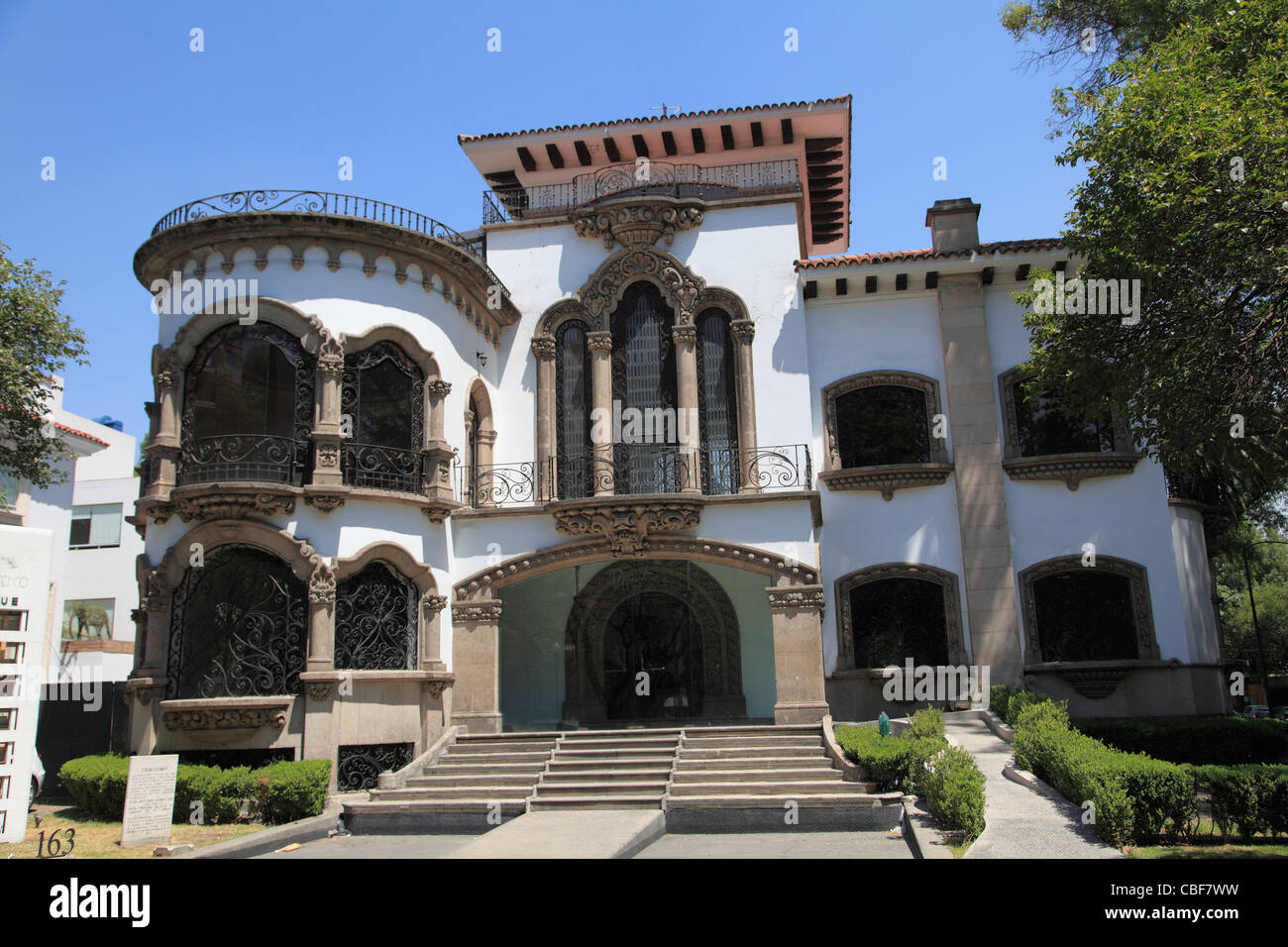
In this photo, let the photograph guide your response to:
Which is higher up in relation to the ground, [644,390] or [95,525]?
[644,390]

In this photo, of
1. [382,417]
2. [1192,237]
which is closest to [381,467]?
[382,417]

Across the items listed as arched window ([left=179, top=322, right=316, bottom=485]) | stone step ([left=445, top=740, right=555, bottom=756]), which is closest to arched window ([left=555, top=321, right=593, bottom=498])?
stone step ([left=445, top=740, right=555, bottom=756])

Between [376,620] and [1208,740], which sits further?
[376,620]

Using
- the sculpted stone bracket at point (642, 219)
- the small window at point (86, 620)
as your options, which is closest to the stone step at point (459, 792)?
the sculpted stone bracket at point (642, 219)

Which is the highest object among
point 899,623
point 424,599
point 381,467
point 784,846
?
point 381,467

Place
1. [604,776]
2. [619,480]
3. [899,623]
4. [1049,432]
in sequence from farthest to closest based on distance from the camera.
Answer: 1. [1049,432]
2. [899,623]
3. [619,480]
4. [604,776]

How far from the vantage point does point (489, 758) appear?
58.7 feet

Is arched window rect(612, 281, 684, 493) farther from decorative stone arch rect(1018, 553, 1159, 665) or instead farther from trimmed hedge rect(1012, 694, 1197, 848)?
trimmed hedge rect(1012, 694, 1197, 848)

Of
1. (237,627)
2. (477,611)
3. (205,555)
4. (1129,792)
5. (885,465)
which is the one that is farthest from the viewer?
(885,465)

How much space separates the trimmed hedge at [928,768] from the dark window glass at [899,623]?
12.4 feet

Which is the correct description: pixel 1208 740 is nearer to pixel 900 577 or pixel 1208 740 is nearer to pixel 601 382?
pixel 900 577

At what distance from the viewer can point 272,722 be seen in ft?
54.7

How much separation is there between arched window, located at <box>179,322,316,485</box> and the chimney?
14.1m

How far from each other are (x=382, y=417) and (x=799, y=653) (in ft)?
29.4
